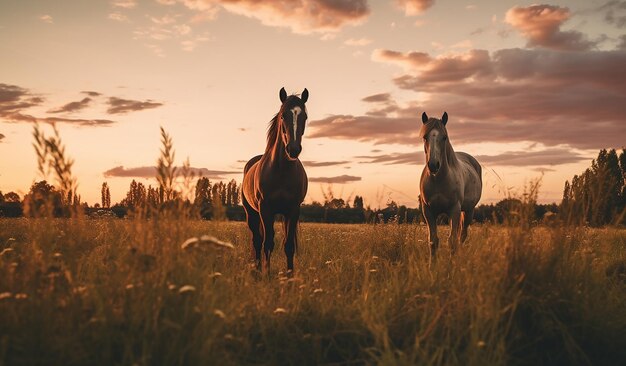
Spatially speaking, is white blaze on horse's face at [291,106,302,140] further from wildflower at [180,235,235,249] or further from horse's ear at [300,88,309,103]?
wildflower at [180,235,235,249]

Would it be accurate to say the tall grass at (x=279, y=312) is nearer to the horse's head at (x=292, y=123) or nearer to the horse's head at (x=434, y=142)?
the horse's head at (x=292, y=123)

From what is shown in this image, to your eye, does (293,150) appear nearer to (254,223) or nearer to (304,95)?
(304,95)

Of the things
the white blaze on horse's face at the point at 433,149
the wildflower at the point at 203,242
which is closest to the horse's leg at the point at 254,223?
the white blaze on horse's face at the point at 433,149

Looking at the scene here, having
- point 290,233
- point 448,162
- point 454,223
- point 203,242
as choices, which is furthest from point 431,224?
point 203,242

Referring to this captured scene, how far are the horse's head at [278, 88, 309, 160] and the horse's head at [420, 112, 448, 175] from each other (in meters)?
2.54

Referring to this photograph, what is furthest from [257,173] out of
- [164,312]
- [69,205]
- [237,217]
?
[237,217]

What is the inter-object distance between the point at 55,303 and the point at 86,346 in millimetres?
467

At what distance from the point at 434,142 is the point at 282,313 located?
5.38 m

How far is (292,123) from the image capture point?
7254mm

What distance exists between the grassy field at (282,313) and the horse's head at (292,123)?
2690mm

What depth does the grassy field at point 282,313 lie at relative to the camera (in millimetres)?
3156

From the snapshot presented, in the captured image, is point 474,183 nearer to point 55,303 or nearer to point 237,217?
point 55,303

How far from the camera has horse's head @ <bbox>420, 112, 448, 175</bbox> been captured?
8445 mm

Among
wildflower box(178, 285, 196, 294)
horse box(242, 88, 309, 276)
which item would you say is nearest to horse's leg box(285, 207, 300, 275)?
horse box(242, 88, 309, 276)
